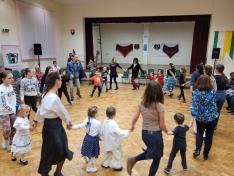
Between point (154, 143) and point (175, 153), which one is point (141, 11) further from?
point (154, 143)

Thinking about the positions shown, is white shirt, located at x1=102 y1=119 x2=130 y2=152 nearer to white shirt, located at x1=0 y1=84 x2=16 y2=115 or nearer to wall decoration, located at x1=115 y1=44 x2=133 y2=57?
white shirt, located at x1=0 y1=84 x2=16 y2=115

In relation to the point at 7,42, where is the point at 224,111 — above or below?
below

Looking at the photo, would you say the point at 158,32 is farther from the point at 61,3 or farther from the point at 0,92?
the point at 0,92

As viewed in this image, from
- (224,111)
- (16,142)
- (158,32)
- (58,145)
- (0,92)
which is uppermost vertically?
(158,32)

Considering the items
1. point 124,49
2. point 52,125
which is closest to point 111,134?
point 52,125

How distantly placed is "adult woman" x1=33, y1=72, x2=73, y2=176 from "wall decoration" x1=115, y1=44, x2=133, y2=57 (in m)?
11.7

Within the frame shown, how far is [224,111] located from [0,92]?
19.3 ft

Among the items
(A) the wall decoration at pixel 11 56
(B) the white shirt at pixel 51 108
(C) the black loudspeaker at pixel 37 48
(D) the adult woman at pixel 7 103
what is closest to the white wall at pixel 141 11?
(C) the black loudspeaker at pixel 37 48

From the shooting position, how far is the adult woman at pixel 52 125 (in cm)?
203

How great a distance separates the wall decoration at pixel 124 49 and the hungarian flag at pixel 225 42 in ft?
18.4

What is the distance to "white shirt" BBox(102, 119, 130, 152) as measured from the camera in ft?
8.38

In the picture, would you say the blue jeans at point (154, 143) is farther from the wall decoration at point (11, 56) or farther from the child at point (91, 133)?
the wall decoration at point (11, 56)

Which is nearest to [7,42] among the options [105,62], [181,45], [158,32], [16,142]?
[16,142]

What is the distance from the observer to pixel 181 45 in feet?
41.0
